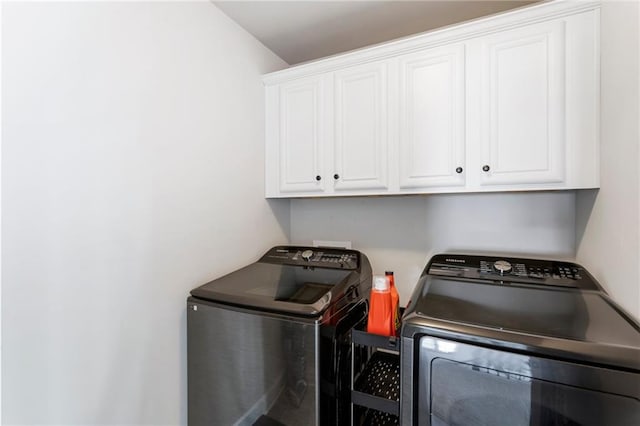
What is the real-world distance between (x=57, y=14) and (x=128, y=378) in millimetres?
1308

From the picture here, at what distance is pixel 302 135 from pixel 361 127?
38cm

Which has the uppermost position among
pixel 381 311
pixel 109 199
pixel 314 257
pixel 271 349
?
pixel 109 199

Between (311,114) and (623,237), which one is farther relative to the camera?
(311,114)

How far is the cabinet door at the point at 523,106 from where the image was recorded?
1206 millimetres

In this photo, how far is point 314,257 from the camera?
5.61ft

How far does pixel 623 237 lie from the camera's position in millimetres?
903

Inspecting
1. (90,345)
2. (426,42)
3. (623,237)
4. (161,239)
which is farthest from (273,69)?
(623,237)

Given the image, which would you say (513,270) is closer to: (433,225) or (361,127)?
(433,225)

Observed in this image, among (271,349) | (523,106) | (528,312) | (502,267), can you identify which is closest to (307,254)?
(271,349)

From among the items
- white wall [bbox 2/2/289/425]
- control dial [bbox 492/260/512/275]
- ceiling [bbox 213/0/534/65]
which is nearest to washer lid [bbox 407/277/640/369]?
control dial [bbox 492/260/512/275]

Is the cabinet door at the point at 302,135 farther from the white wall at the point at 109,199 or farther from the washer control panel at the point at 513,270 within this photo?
the washer control panel at the point at 513,270

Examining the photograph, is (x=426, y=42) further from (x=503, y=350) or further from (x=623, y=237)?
(x=503, y=350)

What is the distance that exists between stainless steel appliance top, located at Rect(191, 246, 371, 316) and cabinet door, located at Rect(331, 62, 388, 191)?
44 centimetres

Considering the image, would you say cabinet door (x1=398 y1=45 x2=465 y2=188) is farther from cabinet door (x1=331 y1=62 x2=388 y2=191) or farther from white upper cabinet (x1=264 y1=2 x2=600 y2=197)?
cabinet door (x1=331 y1=62 x2=388 y2=191)
